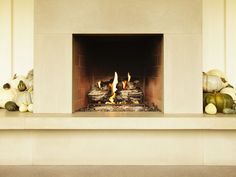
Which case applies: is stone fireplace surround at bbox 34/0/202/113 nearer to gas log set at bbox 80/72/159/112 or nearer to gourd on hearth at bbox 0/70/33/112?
gourd on hearth at bbox 0/70/33/112

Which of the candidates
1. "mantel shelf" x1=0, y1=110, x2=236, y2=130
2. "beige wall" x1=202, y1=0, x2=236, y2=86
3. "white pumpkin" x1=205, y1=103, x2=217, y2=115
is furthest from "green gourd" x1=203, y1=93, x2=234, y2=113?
"beige wall" x1=202, y1=0, x2=236, y2=86

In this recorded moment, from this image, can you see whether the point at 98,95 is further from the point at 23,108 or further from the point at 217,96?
the point at 217,96

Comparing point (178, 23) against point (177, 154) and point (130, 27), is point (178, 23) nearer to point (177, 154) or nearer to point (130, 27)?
point (130, 27)

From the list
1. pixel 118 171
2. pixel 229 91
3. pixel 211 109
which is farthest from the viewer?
pixel 229 91

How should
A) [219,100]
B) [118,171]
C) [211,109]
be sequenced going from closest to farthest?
[118,171] < [211,109] < [219,100]

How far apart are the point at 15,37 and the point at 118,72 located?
118cm

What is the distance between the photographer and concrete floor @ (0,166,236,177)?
213 cm

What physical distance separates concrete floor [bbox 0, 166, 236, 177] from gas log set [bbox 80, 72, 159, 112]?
0.60 metres

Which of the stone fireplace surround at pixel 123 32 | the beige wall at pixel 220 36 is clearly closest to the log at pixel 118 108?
the stone fireplace surround at pixel 123 32

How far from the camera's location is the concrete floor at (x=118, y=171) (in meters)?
2.13

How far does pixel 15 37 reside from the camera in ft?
10.6

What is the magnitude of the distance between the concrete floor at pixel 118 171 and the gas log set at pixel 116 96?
1.96ft

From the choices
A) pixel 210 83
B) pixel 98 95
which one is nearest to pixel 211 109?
pixel 210 83

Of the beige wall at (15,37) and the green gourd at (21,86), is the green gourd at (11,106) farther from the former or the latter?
the beige wall at (15,37)
